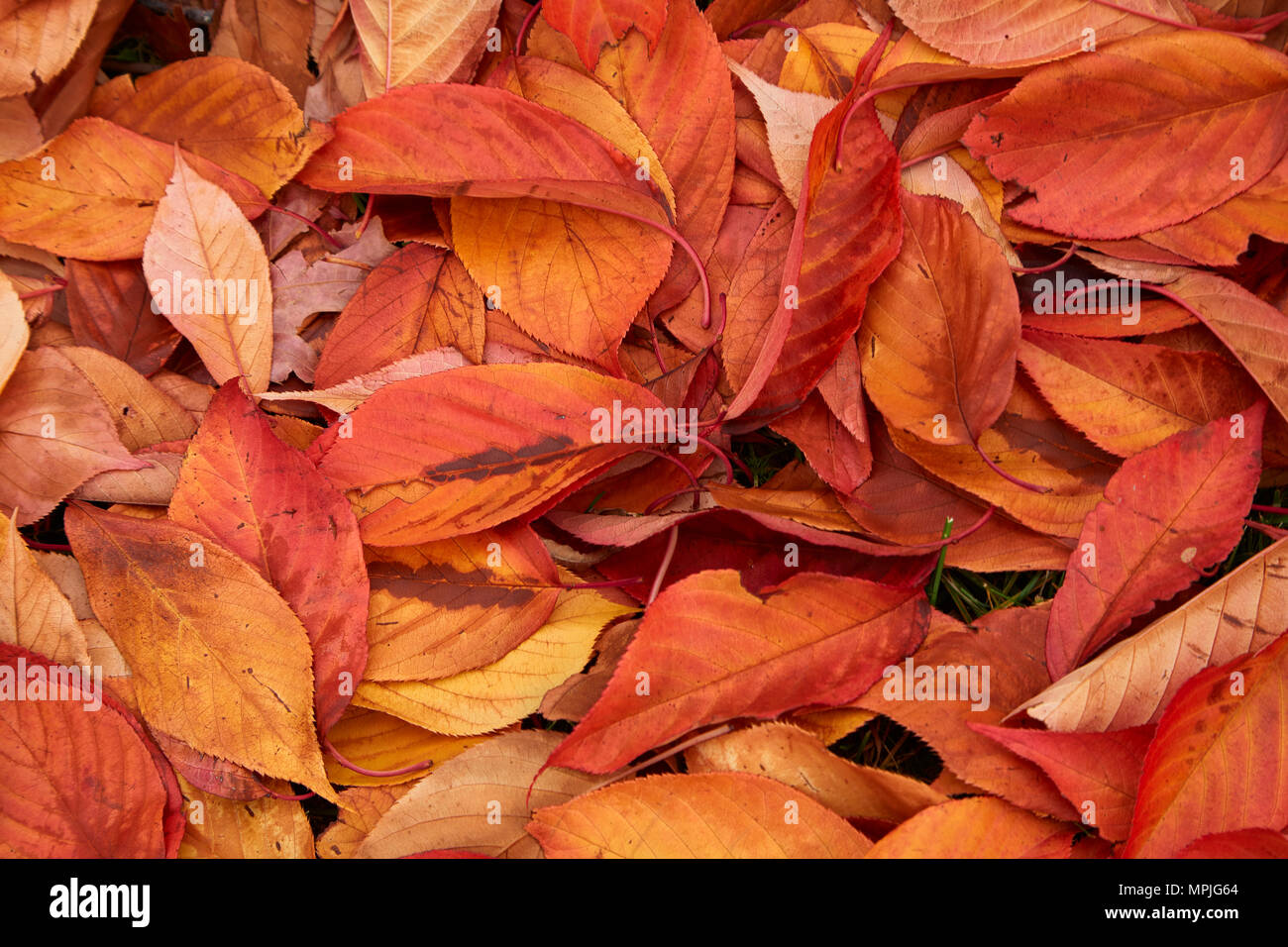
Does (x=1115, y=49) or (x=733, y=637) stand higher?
(x=1115, y=49)

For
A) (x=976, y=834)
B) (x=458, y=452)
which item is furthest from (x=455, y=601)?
(x=976, y=834)

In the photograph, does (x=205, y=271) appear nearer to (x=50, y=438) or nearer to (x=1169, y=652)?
(x=50, y=438)

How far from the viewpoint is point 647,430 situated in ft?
3.45

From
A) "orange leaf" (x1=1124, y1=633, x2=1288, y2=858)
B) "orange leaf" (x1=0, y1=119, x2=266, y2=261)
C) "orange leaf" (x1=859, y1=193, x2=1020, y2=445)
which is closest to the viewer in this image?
"orange leaf" (x1=1124, y1=633, x2=1288, y2=858)

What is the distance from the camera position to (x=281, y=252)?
48.0 inches

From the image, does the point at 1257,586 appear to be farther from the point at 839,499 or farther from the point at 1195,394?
the point at 839,499

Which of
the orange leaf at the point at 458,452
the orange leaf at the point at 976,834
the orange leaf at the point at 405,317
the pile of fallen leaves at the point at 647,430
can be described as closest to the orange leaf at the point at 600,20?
the pile of fallen leaves at the point at 647,430

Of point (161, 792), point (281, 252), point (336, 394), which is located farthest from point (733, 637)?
point (281, 252)

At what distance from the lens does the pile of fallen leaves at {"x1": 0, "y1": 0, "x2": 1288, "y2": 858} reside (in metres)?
1.00

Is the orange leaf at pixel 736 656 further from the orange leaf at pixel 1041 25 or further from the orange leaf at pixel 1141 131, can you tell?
the orange leaf at pixel 1041 25

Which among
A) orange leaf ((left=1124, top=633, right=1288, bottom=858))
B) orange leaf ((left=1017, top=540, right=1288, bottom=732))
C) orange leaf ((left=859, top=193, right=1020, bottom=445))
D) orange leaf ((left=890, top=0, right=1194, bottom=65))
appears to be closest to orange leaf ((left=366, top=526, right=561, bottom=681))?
orange leaf ((left=859, top=193, right=1020, bottom=445))

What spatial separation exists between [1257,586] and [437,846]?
3.05 ft

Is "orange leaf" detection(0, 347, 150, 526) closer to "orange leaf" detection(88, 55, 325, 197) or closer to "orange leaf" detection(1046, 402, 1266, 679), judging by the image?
"orange leaf" detection(88, 55, 325, 197)

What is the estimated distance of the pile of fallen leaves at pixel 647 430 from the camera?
1.00m
